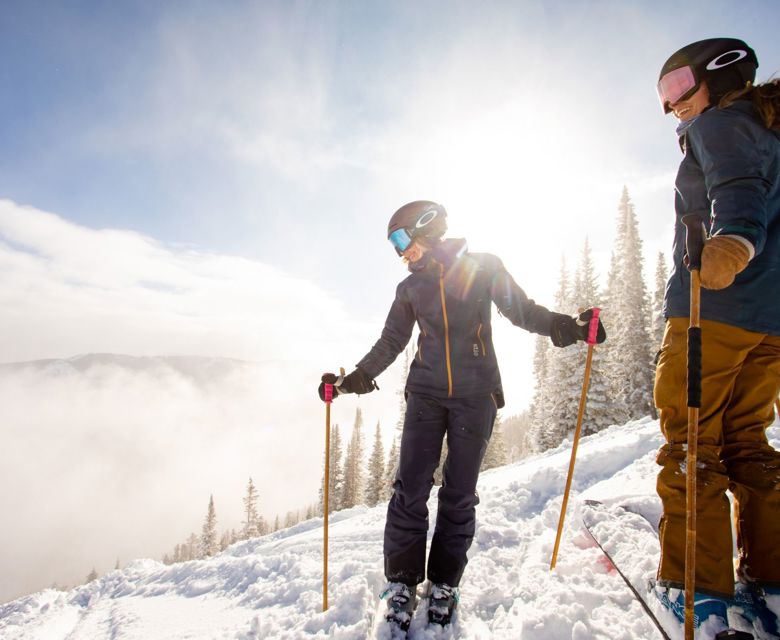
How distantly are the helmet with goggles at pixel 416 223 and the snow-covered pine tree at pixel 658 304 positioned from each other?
28.1 m

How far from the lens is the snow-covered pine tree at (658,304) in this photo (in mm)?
28973

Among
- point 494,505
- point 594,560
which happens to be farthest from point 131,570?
point 594,560

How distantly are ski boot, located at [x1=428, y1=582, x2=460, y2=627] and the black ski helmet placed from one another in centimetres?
386

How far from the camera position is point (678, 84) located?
8.23 ft

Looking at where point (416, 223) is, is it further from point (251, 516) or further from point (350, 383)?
point (251, 516)

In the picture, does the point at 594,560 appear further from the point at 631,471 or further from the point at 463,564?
the point at 631,471

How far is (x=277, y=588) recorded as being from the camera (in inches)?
184

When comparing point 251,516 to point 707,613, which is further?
point 251,516

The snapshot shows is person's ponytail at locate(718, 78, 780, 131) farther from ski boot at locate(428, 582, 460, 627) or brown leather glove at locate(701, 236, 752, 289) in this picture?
ski boot at locate(428, 582, 460, 627)

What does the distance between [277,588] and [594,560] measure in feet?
11.4

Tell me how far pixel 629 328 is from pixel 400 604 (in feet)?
104

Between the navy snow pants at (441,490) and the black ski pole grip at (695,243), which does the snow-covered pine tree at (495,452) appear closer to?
the navy snow pants at (441,490)

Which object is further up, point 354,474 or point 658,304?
point 658,304

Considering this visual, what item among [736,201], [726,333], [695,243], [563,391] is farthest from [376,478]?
[736,201]
